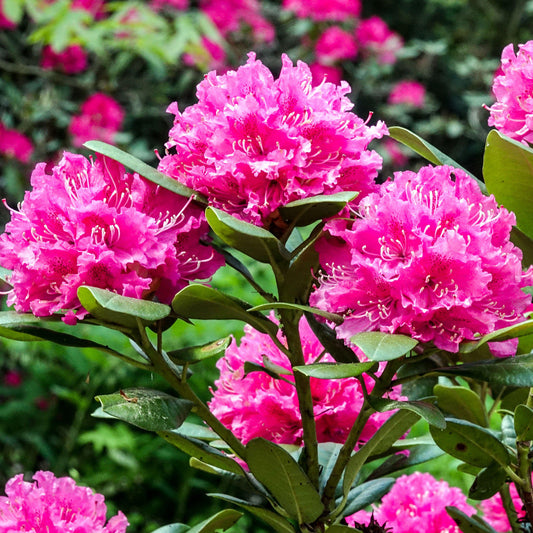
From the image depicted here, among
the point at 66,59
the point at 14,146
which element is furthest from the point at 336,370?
the point at 66,59

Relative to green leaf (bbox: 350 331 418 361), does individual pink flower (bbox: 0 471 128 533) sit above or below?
below

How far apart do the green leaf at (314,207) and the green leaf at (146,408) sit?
18 cm

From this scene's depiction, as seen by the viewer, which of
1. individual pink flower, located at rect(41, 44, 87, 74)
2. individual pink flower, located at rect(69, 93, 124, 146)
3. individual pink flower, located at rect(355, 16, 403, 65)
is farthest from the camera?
individual pink flower, located at rect(355, 16, 403, 65)

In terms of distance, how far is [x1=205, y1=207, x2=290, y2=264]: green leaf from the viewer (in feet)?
2.09

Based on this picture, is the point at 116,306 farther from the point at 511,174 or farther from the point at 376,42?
the point at 376,42

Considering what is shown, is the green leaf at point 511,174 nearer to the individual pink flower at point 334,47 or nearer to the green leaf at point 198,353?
the green leaf at point 198,353

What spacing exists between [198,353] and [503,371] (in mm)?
259

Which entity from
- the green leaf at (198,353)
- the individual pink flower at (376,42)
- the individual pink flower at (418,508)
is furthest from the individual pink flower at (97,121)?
the green leaf at (198,353)

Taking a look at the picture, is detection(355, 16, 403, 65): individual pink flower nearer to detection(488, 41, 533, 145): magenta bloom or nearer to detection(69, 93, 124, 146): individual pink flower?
detection(69, 93, 124, 146): individual pink flower

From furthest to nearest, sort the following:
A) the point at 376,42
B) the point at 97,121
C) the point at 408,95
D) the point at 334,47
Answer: the point at 408,95 < the point at 376,42 < the point at 334,47 < the point at 97,121

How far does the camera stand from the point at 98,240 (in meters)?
0.67

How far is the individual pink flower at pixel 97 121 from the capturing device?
3264 mm

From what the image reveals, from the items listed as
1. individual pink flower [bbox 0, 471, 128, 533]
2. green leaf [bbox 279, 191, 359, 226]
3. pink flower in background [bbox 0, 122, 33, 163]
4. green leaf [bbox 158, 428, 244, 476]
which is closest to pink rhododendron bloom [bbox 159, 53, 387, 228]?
green leaf [bbox 279, 191, 359, 226]

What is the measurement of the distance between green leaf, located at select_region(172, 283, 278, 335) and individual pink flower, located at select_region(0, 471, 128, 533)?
23cm
